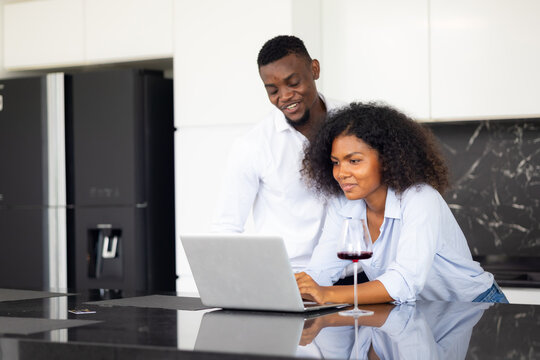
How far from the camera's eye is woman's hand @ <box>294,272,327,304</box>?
1876mm

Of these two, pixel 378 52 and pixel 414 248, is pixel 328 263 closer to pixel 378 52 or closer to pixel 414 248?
pixel 414 248

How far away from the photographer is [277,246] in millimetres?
1668

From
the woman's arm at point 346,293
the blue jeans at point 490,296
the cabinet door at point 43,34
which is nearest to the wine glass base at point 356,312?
the woman's arm at point 346,293

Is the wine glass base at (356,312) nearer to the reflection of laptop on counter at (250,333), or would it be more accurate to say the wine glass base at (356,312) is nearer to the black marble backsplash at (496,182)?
the reflection of laptop on counter at (250,333)

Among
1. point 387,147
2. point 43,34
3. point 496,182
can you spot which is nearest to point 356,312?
point 387,147

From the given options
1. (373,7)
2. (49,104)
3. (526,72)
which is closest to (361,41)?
(373,7)

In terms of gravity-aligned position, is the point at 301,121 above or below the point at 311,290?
above

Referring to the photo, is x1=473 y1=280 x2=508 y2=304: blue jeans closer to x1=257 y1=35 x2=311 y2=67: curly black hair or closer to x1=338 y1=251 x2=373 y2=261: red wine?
→ x1=338 y1=251 x2=373 y2=261: red wine

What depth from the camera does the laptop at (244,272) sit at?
168 centimetres

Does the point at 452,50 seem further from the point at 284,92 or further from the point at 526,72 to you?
the point at 284,92

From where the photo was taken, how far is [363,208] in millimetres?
2158

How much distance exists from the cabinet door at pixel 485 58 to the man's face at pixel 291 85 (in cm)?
110

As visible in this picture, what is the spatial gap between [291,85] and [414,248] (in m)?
0.75

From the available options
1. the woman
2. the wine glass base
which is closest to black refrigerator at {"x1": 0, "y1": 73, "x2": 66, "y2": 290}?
the woman
